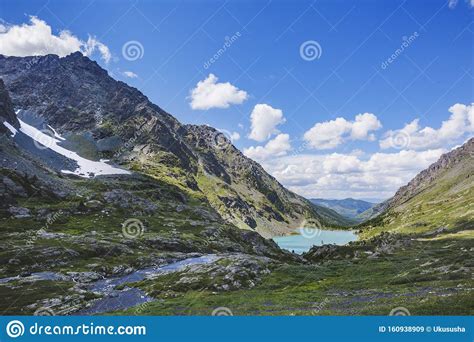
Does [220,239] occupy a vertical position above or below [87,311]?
above

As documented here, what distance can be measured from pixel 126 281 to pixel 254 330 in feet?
205

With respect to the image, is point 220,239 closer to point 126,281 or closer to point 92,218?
point 92,218

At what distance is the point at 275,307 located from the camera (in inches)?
1890

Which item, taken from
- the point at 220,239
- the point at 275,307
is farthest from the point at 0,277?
the point at 220,239

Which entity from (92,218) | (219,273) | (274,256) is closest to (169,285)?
(219,273)

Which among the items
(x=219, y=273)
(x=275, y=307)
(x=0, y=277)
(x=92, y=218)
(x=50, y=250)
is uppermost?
(x=92, y=218)

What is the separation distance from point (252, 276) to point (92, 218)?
8910 centimetres

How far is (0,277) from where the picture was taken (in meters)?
76.3

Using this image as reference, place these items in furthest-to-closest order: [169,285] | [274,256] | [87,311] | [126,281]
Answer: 1. [274,256]
2. [126,281]
3. [169,285]
4. [87,311]

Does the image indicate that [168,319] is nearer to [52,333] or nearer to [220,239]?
[52,333]

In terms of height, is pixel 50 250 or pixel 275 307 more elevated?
pixel 50 250

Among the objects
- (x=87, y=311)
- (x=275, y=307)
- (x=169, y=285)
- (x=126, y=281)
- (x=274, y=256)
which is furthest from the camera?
(x=274, y=256)

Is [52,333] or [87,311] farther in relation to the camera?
[87,311]

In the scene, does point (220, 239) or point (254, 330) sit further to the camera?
point (220, 239)
